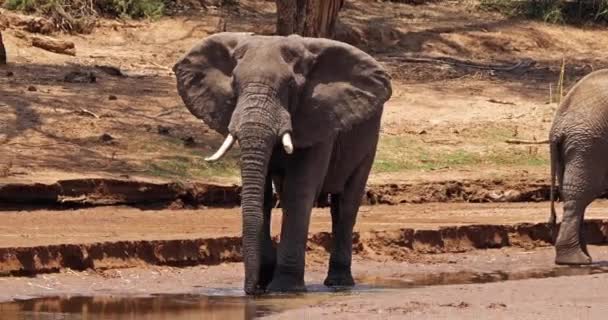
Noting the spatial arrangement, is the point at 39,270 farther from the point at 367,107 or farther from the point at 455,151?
the point at 455,151

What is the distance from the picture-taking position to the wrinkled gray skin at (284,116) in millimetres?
10547

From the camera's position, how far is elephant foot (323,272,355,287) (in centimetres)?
1193

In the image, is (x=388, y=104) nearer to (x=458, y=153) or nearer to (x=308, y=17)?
(x=458, y=153)

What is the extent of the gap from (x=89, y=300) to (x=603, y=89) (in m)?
4.69

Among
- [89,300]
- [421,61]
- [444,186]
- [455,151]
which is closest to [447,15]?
[421,61]

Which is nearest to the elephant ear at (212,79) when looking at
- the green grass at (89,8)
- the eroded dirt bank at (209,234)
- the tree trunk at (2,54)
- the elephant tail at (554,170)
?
the eroded dirt bank at (209,234)

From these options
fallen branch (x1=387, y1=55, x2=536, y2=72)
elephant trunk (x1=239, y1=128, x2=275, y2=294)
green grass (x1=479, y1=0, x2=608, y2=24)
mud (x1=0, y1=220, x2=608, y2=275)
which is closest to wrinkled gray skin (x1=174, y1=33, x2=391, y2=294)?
elephant trunk (x1=239, y1=128, x2=275, y2=294)

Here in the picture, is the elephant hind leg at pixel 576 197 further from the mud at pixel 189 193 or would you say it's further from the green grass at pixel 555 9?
the green grass at pixel 555 9

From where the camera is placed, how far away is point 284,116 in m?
10.7

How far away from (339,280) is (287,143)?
1733 millimetres

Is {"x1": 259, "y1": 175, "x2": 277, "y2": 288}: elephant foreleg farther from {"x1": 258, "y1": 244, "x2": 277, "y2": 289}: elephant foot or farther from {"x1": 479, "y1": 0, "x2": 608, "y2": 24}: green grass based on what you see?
{"x1": 479, "y1": 0, "x2": 608, "y2": 24}: green grass

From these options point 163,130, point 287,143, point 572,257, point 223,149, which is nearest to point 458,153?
point 163,130

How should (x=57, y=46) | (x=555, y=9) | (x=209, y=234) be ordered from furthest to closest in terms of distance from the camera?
1. (x=555, y=9)
2. (x=57, y=46)
3. (x=209, y=234)

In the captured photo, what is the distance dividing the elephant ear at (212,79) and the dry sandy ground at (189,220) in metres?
1.60
